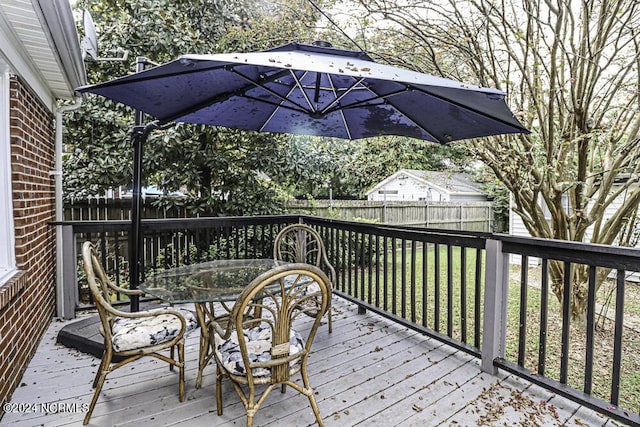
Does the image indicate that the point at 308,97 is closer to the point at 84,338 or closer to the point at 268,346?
the point at 268,346

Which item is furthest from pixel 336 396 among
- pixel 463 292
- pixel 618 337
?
pixel 618 337

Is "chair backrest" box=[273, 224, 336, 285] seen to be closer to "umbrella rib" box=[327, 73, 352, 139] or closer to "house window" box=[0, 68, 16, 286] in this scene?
"umbrella rib" box=[327, 73, 352, 139]

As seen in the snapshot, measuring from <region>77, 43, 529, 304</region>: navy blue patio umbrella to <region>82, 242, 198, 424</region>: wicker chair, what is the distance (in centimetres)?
63

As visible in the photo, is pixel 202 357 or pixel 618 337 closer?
pixel 618 337

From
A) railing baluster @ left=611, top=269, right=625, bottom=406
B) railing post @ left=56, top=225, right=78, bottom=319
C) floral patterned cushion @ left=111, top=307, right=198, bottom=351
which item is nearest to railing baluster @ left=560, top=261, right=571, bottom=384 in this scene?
railing baluster @ left=611, top=269, right=625, bottom=406

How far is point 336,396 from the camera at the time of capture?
2.24 m

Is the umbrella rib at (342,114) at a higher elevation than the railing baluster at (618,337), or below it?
higher

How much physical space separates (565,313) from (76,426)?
280 cm

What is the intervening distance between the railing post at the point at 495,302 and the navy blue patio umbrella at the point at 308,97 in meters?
0.85

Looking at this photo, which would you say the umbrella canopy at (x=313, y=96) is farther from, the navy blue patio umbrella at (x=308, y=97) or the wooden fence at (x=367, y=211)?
the wooden fence at (x=367, y=211)

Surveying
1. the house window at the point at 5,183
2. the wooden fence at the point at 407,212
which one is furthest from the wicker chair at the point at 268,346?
the wooden fence at the point at 407,212

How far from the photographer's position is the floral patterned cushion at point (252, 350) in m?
1.80

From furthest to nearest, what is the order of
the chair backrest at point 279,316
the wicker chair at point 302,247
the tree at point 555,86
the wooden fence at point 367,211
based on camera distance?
the wooden fence at point 367,211 → the tree at point 555,86 → the wicker chair at point 302,247 → the chair backrest at point 279,316

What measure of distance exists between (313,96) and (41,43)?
1.86m
